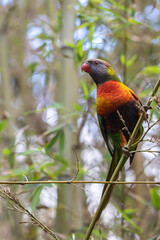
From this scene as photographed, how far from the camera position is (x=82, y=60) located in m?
1.50

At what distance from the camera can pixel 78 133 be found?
201 centimetres

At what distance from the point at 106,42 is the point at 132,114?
24.2 inches

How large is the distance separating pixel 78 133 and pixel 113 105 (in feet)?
2.19

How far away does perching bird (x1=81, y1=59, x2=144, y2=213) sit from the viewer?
1.36 meters

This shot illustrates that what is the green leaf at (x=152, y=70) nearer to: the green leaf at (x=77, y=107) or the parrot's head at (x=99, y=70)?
the parrot's head at (x=99, y=70)

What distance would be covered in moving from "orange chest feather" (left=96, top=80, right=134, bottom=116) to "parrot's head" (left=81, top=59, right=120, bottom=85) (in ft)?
0.14

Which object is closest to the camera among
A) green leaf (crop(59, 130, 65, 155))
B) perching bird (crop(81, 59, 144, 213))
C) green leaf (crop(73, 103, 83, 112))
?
perching bird (crop(81, 59, 144, 213))

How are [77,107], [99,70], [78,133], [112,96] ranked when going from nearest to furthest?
[112,96] → [99,70] → [77,107] → [78,133]

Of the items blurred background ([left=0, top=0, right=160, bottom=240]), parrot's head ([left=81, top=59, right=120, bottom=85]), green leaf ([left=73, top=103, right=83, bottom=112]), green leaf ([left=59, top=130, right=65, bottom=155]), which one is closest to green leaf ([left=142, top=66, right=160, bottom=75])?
blurred background ([left=0, top=0, right=160, bottom=240])

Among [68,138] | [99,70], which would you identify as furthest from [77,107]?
[99,70]

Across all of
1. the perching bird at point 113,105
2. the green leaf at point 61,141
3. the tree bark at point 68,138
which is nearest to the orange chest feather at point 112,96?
the perching bird at point 113,105

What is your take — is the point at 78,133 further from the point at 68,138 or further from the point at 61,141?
the point at 61,141

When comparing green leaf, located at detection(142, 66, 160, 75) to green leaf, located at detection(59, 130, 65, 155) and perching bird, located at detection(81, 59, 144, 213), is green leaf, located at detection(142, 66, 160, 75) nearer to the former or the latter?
perching bird, located at detection(81, 59, 144, 213)

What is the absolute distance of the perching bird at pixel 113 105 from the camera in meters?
1.36
